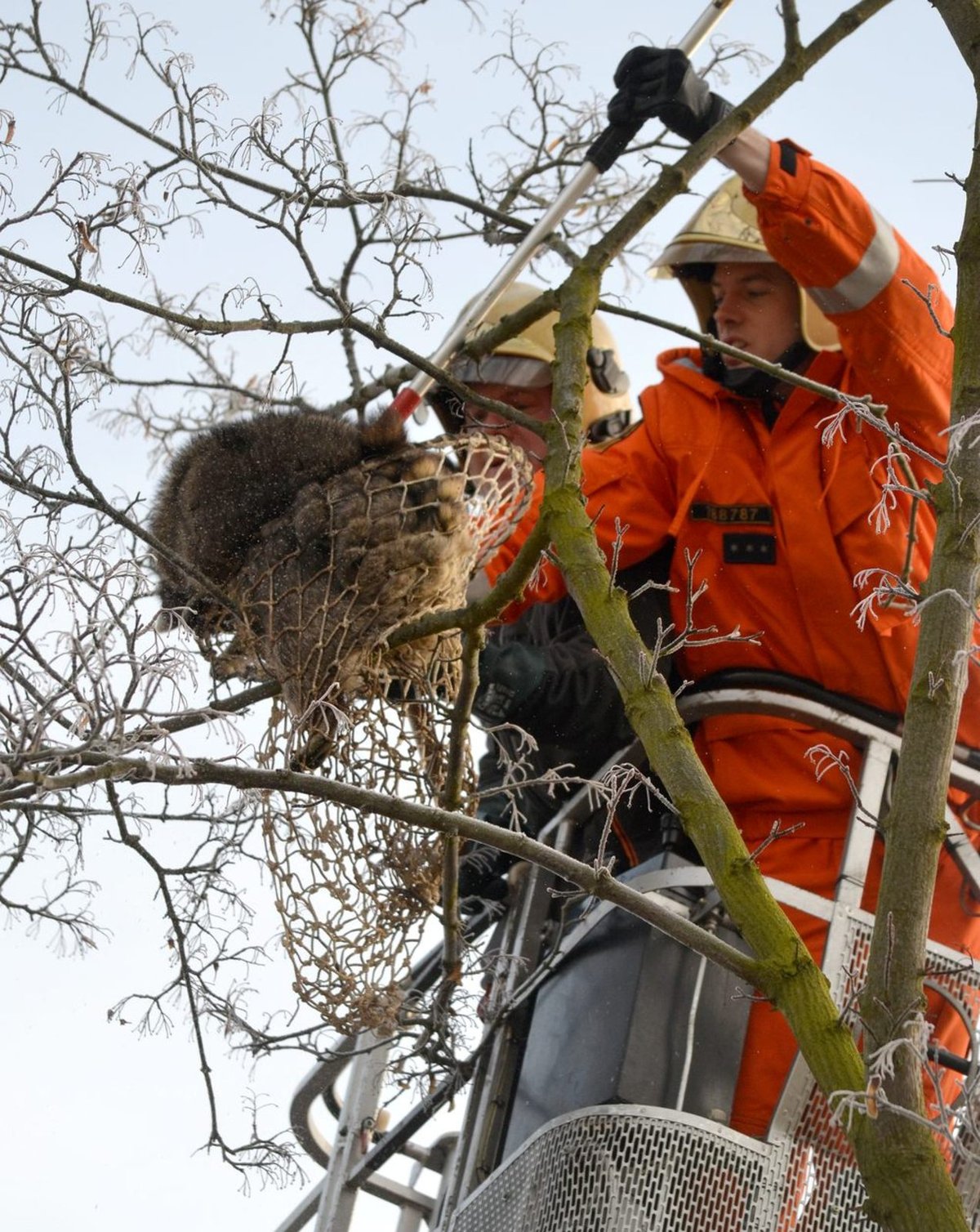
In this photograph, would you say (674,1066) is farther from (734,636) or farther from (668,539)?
(668,539)

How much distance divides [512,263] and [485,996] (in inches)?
75.8

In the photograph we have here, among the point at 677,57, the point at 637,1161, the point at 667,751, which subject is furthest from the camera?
the point at 677,57

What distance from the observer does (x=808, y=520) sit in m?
4.87

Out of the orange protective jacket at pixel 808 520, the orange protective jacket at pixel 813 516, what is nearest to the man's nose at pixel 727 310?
the orange protective jacket at pixel 808 520

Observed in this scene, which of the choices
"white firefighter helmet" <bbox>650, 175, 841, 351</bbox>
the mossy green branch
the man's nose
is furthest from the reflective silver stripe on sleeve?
the mossy green branch

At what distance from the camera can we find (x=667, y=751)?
3.23 meters

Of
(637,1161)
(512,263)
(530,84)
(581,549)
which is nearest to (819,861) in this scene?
(637,1161)

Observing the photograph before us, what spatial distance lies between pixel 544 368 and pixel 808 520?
68.7 inches

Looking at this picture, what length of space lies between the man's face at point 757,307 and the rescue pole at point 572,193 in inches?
29.2

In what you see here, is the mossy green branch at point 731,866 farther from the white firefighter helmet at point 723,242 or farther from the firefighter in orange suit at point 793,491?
the white firefighter helmet at point 723,242

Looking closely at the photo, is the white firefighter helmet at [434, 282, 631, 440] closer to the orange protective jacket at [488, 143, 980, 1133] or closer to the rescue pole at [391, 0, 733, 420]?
the rescue pole at [391, 0, 733, 420]

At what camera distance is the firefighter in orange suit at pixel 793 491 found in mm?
4586

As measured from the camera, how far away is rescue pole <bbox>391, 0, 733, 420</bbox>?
16.3 feet

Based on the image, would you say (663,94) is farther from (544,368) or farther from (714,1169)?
(714,1169)
